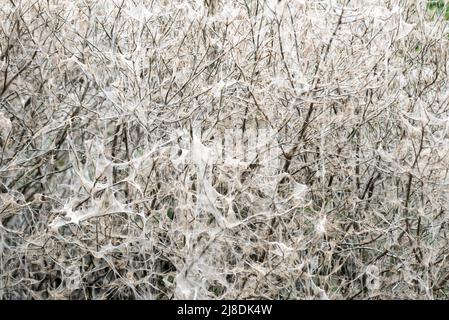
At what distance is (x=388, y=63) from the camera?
4.34 m

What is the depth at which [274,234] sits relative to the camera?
4055 mm

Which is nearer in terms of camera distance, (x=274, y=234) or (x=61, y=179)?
(x=274, y=234)

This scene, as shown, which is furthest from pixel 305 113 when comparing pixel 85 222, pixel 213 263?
pixel 85 222

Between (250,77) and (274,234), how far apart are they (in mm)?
902

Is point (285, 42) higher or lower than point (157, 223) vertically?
higher

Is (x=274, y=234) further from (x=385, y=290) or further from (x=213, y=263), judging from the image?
(x=385, y=290)

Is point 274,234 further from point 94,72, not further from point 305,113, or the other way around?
point 94,72

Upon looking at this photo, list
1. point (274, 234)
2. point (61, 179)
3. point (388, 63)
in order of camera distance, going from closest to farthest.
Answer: point (274, 234)
point (388, 63)
point (61, 179)

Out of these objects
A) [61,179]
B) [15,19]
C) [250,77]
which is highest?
[15,19]

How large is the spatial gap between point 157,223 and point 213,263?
399mm

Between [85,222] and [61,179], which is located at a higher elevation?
[61,179]

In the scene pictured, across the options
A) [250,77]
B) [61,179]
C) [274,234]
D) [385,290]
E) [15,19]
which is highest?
[15,19]

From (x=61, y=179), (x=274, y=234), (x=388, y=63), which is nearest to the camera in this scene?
(x=274, y=234)
